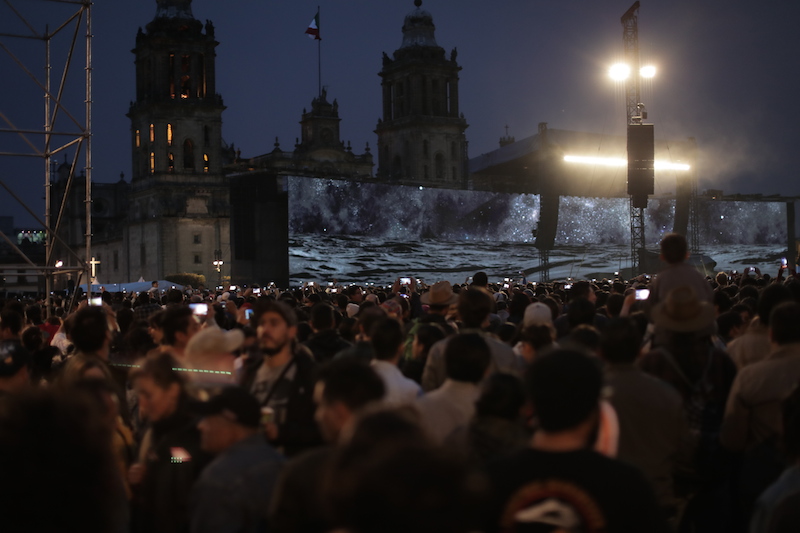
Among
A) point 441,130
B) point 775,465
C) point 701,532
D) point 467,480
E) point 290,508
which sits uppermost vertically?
point 441,130

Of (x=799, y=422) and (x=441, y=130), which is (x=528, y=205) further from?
(x=799, y=422)

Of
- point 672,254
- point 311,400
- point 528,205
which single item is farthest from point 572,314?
point 528,205

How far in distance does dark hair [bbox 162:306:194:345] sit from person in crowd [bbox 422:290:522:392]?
1.66 metres

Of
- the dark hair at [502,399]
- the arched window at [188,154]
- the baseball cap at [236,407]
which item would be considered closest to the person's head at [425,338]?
the dark hair at [502,399]

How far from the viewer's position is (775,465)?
4875mm

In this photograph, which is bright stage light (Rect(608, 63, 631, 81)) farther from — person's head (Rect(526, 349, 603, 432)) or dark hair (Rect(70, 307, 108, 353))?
person's head (Rect(526, 349, 603, 432))

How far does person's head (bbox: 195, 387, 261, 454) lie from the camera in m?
4.08

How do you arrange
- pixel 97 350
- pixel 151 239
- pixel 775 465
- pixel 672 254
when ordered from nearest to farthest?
1. pixel 775 465
2. pixel 97 350
3. pixel 672 254
4. pixel 151 239

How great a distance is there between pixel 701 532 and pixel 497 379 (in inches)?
77.6

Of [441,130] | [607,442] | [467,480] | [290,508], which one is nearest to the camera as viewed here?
[467,480]

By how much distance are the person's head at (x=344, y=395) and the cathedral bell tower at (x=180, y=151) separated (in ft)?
234

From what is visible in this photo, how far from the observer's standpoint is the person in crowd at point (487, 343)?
602 centimetres

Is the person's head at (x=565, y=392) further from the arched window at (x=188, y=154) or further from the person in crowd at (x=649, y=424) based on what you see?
the arched window at (x=188, y=154)

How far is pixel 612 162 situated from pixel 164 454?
57328mm
